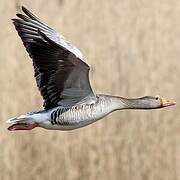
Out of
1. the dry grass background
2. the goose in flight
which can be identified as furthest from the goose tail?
the dry grass background

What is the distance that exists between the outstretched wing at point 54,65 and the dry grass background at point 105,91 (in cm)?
49

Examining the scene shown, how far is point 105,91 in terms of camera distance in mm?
3363

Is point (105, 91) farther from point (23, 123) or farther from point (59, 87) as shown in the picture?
point (23, 123)

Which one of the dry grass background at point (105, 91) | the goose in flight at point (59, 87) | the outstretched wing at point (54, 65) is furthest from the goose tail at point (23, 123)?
the dry grass background at point (105, 91)

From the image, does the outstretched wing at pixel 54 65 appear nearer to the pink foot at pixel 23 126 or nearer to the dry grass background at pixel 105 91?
the pink foot at pixel 23 126

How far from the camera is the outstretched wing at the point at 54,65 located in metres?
2.59

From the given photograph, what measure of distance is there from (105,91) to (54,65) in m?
0.74

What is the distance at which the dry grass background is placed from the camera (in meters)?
3.28

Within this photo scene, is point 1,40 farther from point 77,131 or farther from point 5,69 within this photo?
point 77,131

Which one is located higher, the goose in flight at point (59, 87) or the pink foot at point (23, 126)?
the goose in flight at point (59, 87)

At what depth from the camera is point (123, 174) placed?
3.35m

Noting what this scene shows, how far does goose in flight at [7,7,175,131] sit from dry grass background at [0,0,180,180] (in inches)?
19.4

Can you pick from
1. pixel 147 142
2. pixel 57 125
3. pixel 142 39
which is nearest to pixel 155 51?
pixel 142 39

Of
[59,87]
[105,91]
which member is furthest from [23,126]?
[105,91]
